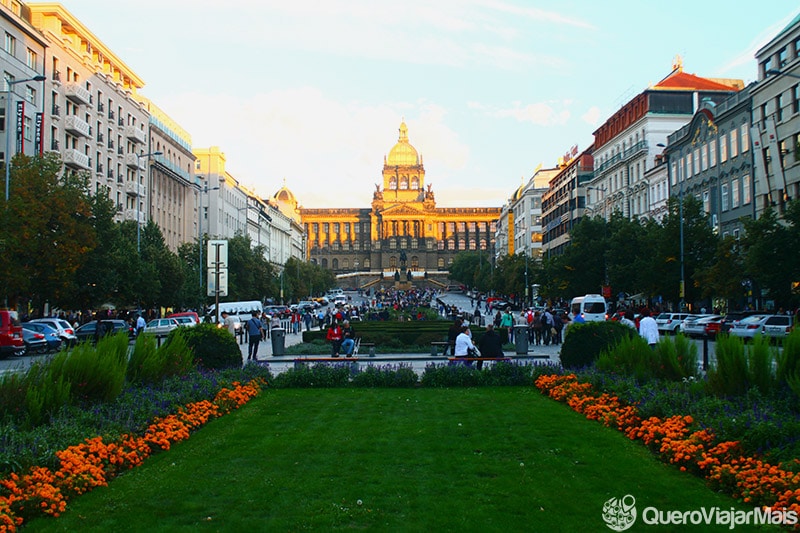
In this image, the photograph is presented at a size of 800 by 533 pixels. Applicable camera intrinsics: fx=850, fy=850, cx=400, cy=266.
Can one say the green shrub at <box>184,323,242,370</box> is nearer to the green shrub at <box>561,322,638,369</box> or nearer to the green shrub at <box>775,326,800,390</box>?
the green shrub at <box>561,322,638,369</box>

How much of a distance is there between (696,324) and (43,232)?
30.2m

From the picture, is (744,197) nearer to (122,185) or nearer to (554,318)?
(554,318)

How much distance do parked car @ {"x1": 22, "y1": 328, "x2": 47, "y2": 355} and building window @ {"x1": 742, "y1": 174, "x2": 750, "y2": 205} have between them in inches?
1495

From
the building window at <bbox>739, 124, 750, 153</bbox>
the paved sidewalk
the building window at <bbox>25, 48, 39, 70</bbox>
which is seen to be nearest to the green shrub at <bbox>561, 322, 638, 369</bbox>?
the paved sidewalk

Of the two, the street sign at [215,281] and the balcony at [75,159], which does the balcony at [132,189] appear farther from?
the street sign at [215,281]

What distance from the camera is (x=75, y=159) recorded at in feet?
181

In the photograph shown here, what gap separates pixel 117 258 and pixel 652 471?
39306 millimetres

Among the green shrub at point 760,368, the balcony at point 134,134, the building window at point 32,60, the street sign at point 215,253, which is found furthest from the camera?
the balcony at point 134,134

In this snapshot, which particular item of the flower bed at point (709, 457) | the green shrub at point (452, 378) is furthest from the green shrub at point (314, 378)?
the flower bed at point (709, 457)

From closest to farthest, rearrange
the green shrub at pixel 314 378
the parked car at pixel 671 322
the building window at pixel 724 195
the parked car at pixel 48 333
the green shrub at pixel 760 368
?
the green shrub at pixel 760 368 → the green shrub at pixel 314 378 → the parked car at pixel 48 333 → the parked car at pixel 671 322 → the building window at pixel 724 195

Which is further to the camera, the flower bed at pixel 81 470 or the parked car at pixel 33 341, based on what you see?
the parked car at pixel 33 341

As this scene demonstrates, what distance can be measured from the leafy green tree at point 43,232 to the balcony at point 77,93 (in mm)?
15866

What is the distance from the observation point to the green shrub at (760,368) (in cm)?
1176

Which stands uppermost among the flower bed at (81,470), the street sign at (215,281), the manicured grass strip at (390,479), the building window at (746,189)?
the building window at (746,189)
